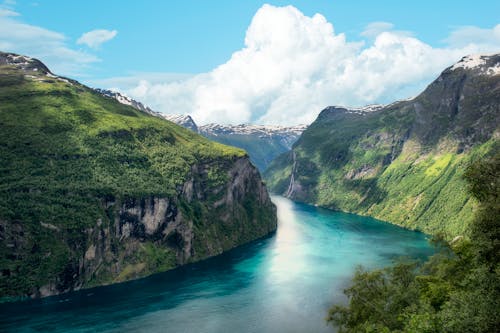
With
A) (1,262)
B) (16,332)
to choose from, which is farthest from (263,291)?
(1,262)

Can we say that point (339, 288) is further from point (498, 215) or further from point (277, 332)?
point (498, 215)

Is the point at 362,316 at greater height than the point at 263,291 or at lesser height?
greater

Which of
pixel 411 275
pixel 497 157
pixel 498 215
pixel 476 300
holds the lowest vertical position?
pixel 411 275

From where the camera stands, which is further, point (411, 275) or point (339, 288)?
point (339, 288)

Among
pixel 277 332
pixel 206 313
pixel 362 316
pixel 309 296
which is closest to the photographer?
pixel 362 316

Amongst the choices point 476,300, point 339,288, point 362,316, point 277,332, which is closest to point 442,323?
point 476,300

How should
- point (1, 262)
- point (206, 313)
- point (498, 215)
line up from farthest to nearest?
point (1, 262) < point (206, 313) < point (498, 215)
